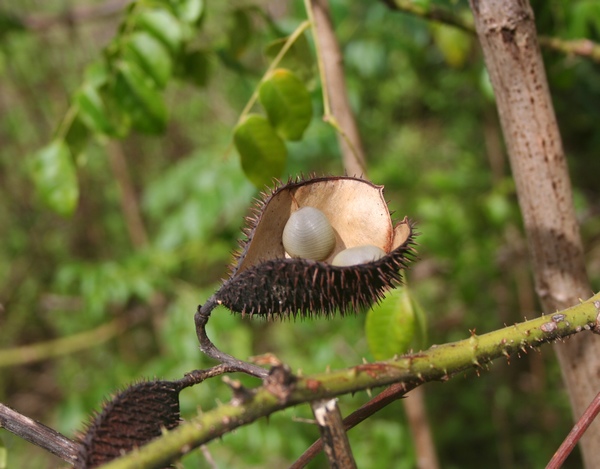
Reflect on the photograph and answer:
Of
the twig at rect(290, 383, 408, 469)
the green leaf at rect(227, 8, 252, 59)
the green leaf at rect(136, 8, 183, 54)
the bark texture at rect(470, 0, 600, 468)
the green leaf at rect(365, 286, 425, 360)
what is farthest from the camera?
the green leaf at rect(227, 8, 252, 59)

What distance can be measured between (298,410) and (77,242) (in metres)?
3.61

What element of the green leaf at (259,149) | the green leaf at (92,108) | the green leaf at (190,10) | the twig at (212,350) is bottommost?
the twig at (212,350)

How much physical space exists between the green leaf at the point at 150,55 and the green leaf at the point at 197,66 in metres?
0.37

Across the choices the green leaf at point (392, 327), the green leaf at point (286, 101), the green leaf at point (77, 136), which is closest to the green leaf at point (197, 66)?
the green leaf at point (77, 136)

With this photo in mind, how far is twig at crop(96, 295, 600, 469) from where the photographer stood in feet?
2.30

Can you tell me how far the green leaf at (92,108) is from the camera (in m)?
1.96

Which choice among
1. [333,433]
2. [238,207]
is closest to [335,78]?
[333,433]

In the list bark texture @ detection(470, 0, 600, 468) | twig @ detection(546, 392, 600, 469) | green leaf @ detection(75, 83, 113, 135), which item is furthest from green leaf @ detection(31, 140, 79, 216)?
twig @ detection(546, 392, 600, 469)

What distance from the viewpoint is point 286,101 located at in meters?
1.51

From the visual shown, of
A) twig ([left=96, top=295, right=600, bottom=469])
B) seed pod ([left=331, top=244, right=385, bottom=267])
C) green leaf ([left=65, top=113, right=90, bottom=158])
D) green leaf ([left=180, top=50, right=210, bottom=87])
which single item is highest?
green leaf ([left=180, top=50, right=210, bottom=87])

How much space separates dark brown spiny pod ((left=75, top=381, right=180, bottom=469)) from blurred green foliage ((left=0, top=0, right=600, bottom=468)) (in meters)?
0.57

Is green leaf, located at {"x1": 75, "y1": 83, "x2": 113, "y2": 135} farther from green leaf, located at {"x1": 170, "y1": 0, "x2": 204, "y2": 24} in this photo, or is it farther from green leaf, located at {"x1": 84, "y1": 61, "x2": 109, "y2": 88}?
green leaf, located at {"x1": 170, "y1": 0, "x2": 204, "y2": 24}

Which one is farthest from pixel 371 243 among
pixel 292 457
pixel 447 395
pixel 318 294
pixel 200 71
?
pixel 447 395

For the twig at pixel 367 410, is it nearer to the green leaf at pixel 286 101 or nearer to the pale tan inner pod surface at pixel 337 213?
the pale tan inner pod surface at pixel 337 213
